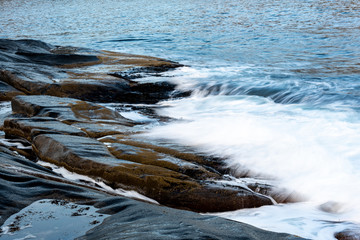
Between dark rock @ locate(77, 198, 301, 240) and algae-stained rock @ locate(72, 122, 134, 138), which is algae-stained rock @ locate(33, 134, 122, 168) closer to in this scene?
algae-stained rock @ locate(72, 122, 134, 138)

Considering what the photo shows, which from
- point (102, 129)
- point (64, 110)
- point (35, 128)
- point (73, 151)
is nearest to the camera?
point (73, 151)

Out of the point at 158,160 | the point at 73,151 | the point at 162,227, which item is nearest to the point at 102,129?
the point at 73,151

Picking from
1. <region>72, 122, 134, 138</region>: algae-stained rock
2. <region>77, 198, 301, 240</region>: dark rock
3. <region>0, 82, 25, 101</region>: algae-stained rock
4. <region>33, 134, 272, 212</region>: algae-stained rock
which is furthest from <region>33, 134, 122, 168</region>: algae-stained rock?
<region>0, 82, 25, 101</region>: algae-stained rock

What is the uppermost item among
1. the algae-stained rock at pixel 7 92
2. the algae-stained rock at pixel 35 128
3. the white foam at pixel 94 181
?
the algae-stained rock at pixel 7 92

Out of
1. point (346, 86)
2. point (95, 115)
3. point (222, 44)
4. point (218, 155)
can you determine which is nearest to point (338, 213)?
point (218, 155)

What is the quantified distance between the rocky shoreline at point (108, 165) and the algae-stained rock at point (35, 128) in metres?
0.02

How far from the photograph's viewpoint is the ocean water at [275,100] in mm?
5179

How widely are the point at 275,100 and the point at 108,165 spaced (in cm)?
635

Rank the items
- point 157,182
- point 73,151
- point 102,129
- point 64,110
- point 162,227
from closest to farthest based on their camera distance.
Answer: point 162,227, point 157,182, point 73,151, point 102,129, point 64,110

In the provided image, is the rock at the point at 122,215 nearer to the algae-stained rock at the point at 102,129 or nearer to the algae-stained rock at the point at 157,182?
the algae-stained rock at the point at 157,182

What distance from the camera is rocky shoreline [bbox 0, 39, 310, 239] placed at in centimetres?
304

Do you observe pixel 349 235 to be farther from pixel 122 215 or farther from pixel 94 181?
pixel 94 181

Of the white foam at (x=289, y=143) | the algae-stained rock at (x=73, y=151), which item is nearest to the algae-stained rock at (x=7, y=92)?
the white foam at (x=289, y=143)

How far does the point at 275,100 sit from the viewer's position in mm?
10367
